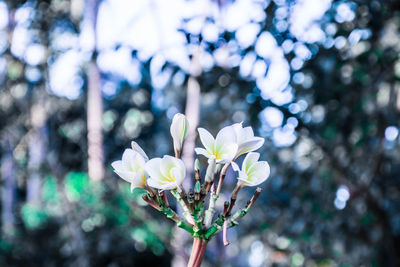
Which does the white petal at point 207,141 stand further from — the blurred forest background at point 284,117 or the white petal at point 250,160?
the blurred forest background at point 284,117

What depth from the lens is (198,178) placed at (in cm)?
60

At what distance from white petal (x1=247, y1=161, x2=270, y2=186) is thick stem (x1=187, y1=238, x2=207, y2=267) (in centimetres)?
11

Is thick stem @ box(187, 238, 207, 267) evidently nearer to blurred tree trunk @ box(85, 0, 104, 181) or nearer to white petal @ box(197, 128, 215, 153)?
white petal @ box(197, 128, 215, 153)

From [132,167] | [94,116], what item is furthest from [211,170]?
[94,116]

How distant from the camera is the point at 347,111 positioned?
216 centimetres

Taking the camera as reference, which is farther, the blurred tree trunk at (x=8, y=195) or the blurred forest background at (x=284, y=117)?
the blurred tree trunk at (x=8, y=195)

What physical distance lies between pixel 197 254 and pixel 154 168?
0.12 metres

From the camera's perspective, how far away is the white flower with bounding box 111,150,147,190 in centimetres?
56

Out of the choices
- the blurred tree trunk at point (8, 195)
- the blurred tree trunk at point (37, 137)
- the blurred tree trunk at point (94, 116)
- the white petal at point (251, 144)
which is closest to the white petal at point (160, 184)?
the white petal at point (251, 144)

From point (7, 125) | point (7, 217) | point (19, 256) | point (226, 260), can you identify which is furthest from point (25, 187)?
point (226, 260)

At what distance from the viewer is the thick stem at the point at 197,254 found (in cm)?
51

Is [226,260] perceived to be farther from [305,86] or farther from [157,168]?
[157,168]

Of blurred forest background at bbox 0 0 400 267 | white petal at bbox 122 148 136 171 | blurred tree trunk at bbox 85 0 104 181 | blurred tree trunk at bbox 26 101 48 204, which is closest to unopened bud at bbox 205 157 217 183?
white petal at bbox 122 148 136 171

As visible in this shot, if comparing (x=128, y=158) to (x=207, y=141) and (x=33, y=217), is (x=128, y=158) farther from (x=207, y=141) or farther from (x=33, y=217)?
(x=33, y=217)
